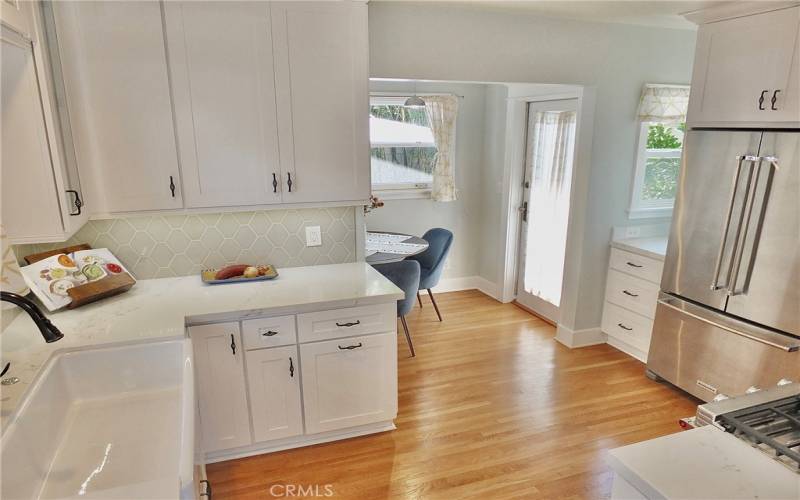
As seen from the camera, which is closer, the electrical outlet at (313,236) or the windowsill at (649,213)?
the electrical outlet at (313,236)

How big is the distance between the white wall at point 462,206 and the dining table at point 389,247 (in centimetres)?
27

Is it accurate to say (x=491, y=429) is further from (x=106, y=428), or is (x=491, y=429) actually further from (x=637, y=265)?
(x=106, y=428)

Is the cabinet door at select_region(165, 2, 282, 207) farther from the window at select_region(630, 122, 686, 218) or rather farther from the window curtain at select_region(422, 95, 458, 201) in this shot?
the window at select_region(630, 122, 686, 218)

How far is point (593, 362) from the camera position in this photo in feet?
11.8

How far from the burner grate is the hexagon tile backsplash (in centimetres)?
211

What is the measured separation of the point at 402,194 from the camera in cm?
474

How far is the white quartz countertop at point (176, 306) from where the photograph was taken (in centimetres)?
177

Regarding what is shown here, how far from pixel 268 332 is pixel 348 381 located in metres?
0.52

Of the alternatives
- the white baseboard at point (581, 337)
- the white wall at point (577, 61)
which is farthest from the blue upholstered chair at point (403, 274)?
the white baseboard at point (581, 337)

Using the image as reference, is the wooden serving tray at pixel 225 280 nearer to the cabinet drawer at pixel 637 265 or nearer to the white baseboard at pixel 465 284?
the cabinet drawer at pixel 637 265

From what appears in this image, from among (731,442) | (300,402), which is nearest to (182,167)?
(300,402)

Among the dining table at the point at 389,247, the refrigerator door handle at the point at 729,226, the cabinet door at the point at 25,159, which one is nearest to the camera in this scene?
the cabinet door at the point at 25,159

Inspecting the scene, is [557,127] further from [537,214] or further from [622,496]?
[622,496]

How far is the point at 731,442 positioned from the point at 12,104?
2519mm
